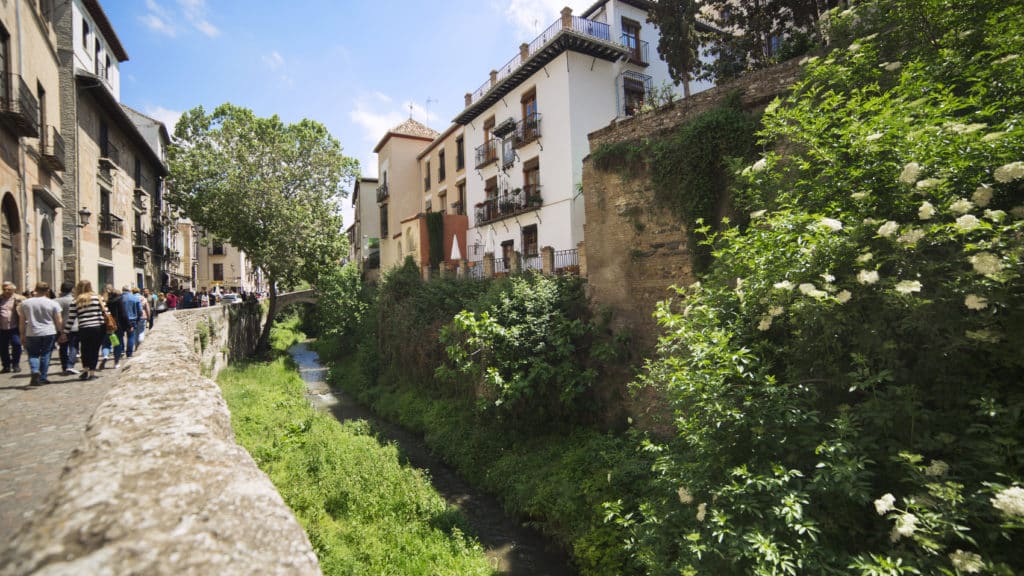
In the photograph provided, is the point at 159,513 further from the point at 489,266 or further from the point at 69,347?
Answer: the point at 489,266

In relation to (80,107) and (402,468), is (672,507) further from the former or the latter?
(80,107)

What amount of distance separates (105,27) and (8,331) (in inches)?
658

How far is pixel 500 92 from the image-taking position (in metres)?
19.9

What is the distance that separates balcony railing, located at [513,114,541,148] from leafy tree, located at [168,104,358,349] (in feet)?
31.5

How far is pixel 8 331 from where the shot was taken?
25.5 ft

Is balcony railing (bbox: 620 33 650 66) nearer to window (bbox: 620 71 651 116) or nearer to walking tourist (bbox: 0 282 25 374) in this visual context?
window (bbox: 620 71 651 116)

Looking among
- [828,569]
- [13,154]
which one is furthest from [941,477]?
[13,154]

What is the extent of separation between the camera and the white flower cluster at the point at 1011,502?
230 centimetres

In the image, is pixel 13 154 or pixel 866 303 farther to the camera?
pixel 13 154

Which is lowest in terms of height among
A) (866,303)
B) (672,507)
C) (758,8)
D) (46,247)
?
(672,507)

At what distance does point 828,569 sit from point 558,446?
7.44 metres

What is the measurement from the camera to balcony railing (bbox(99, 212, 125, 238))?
52.8 feet

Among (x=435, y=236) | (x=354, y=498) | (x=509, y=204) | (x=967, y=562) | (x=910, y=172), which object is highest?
(x=509, y=204)

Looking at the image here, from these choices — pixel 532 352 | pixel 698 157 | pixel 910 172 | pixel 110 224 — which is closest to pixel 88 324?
pixel 532 352
